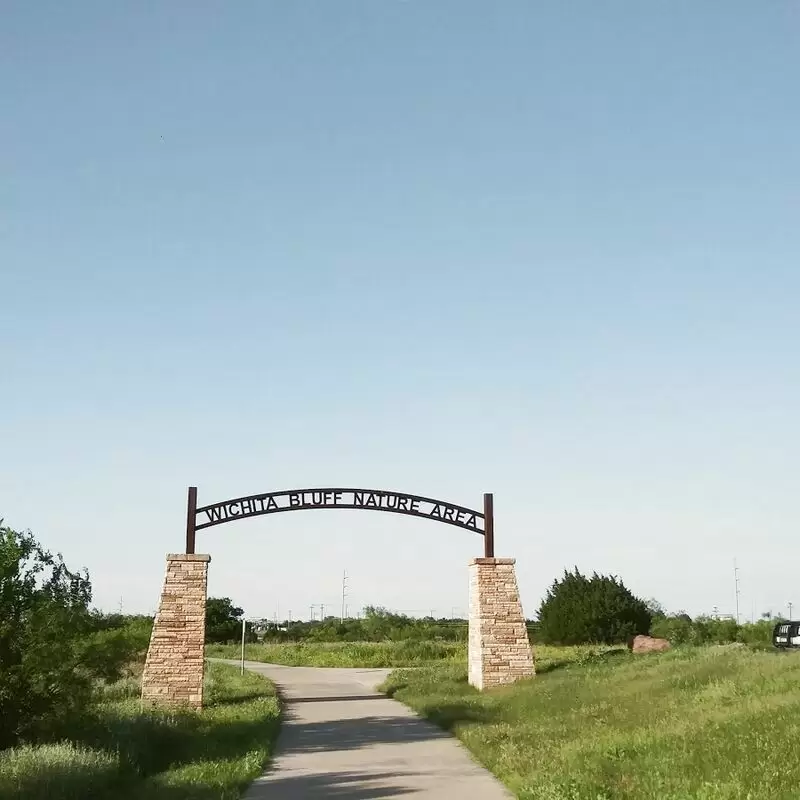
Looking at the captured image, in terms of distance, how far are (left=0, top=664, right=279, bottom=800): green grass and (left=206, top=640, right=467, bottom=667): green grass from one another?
23886 mm

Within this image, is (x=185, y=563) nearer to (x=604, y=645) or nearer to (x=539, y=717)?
(x=539, y=717)

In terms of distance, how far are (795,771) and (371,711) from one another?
46.2ft

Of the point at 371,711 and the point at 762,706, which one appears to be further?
the point at 371,711

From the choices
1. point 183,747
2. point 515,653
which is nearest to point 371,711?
point 515,653

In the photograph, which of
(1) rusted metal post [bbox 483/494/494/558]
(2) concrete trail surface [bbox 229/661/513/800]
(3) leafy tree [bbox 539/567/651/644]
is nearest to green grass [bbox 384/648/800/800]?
(2) concrete trail surface [bbox 229/661/513/800]

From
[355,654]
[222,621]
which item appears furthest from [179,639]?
[222,621]

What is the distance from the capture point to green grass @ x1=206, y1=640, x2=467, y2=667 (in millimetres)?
46312

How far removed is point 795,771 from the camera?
1002 centimetres

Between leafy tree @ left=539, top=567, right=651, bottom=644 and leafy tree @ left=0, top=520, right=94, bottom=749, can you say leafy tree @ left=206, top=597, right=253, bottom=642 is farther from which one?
leafy tree @ left=0, top=520, right=94, bottom=749

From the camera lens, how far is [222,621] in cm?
6850

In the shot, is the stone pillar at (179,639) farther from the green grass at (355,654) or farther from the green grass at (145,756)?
the green grass at (355,654)

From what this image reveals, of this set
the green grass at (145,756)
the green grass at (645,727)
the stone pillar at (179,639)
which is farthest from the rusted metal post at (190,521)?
the green grass at (645,727)

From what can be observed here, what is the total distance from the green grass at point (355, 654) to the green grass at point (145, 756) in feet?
78.4

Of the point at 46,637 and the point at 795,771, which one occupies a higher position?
the point at 46,637
